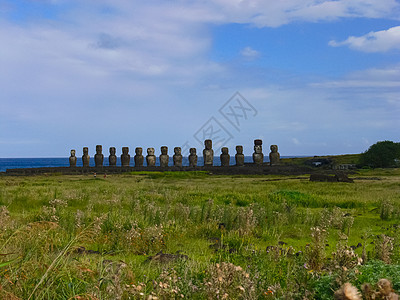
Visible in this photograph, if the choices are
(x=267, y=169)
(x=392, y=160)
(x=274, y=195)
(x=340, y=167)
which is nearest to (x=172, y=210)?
(x=274, y=195)

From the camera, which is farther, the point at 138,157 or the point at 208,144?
the point at 138,157

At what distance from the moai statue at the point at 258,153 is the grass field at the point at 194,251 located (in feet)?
89.9

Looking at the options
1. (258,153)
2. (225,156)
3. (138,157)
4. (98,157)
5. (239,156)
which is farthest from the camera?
(98,157)

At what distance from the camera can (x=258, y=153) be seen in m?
42.8

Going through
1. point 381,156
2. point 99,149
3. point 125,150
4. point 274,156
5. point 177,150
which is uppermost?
point 99,149

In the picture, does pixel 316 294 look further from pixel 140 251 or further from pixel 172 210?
pixel 172 210

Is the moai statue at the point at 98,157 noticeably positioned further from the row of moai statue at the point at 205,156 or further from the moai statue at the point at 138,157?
the moai statue at the point at 138,157

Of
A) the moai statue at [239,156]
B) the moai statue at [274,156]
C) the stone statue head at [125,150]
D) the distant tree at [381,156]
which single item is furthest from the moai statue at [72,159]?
the distant tree at [381,156]

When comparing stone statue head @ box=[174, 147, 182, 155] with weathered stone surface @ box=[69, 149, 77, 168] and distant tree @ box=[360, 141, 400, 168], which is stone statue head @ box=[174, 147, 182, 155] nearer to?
weathered stone surface @ box=[69, 149, 77, 168]

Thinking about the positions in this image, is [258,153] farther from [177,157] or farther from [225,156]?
[177,157]

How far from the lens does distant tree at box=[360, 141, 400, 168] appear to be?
5022 cm

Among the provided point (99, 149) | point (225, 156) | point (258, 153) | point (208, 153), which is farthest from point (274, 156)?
point (99, 149)

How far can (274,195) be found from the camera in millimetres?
15422

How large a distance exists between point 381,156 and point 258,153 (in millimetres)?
17695
